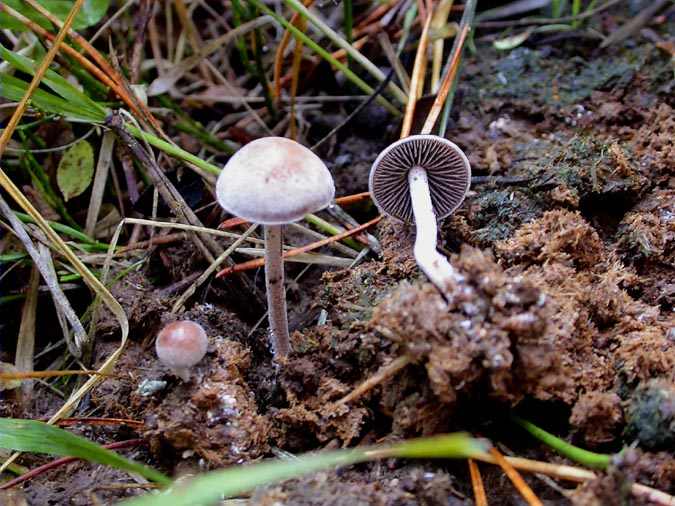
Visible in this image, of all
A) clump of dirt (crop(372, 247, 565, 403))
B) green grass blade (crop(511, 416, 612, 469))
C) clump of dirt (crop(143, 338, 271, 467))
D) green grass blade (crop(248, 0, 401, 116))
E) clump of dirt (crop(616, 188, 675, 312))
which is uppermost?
green grass blade (crop(248, 0, 401, 116))

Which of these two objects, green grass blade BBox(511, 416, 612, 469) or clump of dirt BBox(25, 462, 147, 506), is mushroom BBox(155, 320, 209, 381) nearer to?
clump of dirt BBox(25, 462, 147, 506)

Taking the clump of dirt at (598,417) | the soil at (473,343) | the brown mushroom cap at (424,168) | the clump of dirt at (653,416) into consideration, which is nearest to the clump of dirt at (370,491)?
the soil at (473,343)

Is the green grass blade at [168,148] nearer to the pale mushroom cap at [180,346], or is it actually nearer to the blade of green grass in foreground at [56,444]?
the pale mushroom cap at [180,346]

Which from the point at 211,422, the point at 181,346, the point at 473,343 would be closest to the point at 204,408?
the point at 211,422

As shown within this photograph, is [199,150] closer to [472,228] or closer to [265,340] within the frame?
[265,340]

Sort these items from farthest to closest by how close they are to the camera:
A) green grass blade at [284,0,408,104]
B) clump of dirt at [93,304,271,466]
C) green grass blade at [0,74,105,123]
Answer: green grass blade at [284,0,408,104] < green grass blade at [0,74,105,123] < clump of dirt at [93,304,271,466]

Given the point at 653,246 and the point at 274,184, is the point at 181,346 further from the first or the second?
the point at 653,246

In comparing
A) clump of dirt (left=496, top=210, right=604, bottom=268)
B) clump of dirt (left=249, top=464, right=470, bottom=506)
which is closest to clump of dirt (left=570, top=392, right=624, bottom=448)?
clump of dirt (left=249, top=464, right=470, bottom=506)
